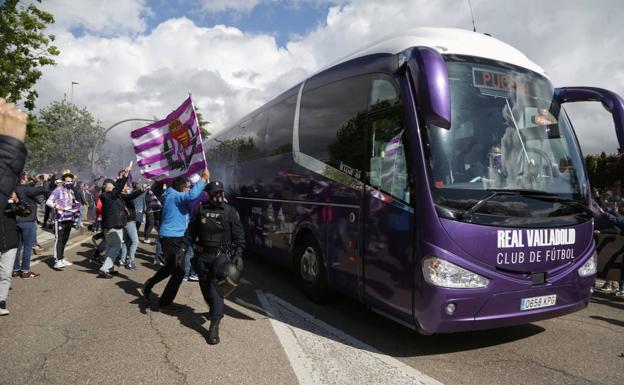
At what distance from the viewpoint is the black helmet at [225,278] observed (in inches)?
182

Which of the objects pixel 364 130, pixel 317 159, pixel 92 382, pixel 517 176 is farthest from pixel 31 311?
pixel 517 176

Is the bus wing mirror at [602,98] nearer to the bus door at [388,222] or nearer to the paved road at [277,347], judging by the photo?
the bus door at [388,222]

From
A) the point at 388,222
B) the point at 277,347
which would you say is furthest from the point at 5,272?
the point at 388,222

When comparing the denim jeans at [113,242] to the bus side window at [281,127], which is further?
the denim jeans at [113,242]

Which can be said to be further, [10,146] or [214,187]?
[214,187]

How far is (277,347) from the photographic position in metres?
4.33

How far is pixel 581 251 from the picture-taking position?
173 inches

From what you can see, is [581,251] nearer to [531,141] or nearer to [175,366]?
[531,141]

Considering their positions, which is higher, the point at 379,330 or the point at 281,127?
the point at 281,127

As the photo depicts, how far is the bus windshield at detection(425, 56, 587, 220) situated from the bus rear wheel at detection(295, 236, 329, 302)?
238 cm

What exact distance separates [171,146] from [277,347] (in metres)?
5.42

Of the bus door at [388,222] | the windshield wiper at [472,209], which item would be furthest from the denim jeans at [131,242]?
the windshield wiper at [472,209]

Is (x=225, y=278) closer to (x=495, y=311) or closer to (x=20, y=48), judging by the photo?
(x=495, y=311)

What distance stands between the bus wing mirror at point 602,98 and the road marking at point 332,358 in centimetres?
316
